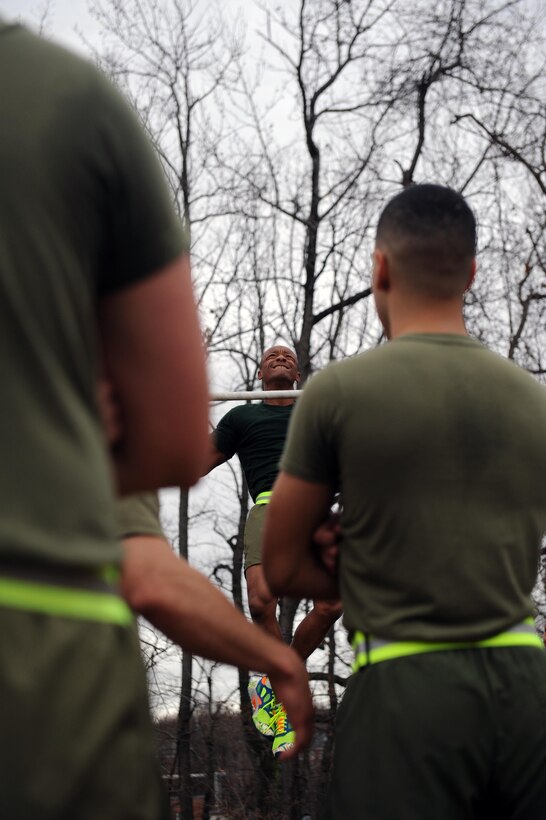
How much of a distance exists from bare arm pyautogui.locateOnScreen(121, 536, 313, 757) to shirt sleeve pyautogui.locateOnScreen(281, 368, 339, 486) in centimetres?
31

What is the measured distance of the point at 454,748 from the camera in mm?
1969

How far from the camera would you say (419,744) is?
1.99 meters

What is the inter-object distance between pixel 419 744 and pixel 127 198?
1.30 metres

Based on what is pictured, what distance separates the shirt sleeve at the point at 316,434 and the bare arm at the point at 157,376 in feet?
2.86

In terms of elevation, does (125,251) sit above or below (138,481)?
above

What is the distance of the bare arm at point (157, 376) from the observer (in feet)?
3.83

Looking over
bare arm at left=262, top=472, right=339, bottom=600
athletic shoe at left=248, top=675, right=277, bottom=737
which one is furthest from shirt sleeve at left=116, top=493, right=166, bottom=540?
athletic shoe at left=248, top=675, right=277, bottom=737

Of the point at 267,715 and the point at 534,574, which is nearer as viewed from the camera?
the point at 534,574

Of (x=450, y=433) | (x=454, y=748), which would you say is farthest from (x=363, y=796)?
(x=450, y=433)

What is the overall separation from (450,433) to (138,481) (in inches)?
37.8

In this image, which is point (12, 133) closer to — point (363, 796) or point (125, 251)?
point (125, 251)

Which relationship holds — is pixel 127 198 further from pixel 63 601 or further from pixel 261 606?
pixel 261 606

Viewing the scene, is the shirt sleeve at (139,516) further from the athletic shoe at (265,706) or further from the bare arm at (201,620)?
the athletic shoe at (265,706)

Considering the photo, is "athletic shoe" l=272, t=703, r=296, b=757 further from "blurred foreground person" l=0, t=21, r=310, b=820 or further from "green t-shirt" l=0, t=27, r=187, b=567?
"green t-shirt" l=0, t=27, r=187, b=567
